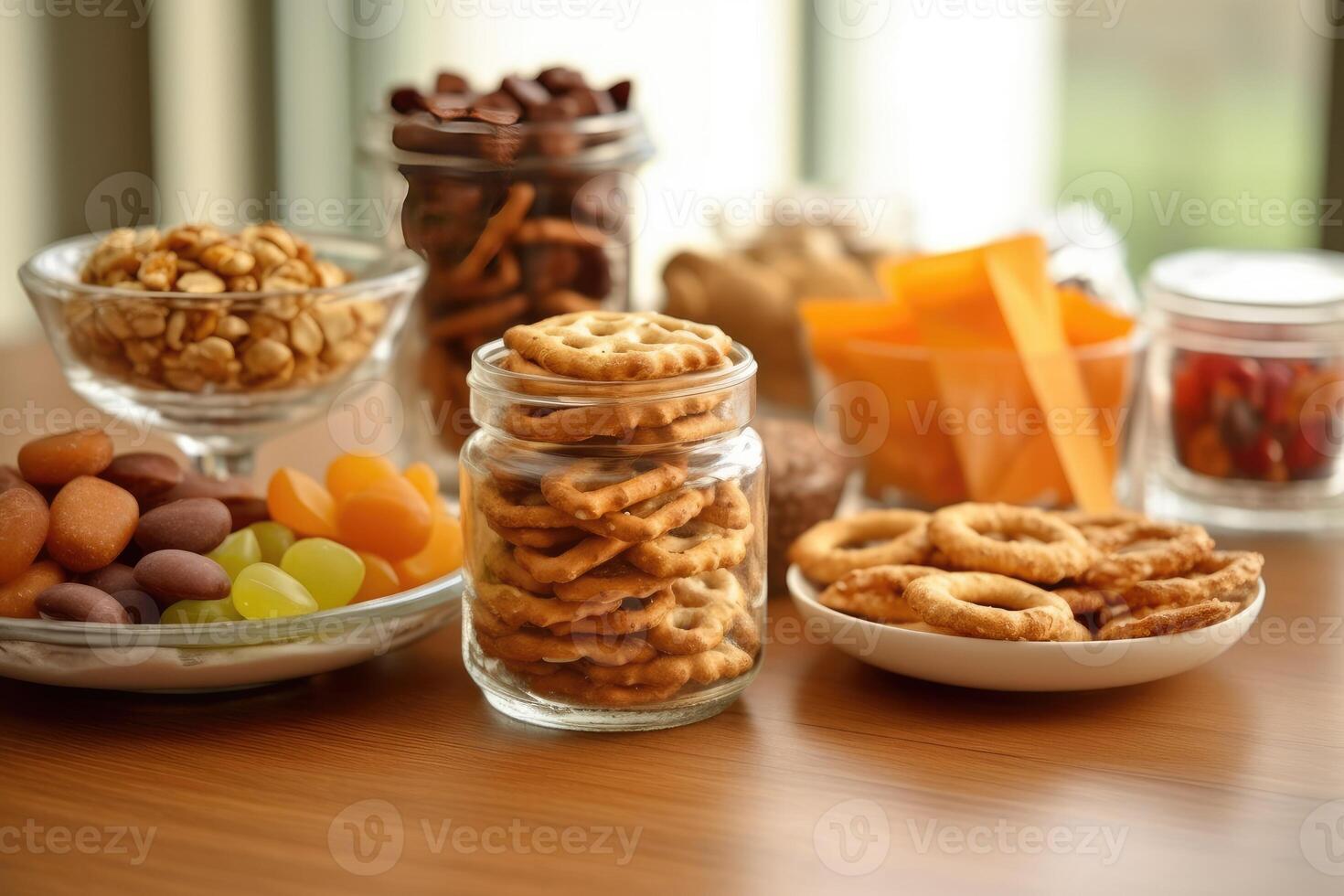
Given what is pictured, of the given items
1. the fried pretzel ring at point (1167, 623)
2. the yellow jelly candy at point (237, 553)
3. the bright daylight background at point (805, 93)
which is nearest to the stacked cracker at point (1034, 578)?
the fried pretzel ring at point (1167, 623)

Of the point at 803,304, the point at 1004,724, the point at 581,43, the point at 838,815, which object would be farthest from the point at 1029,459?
the point at 581,43

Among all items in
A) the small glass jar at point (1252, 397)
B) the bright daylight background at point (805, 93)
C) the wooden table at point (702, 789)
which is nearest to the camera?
the wooden table at point (702, 789)

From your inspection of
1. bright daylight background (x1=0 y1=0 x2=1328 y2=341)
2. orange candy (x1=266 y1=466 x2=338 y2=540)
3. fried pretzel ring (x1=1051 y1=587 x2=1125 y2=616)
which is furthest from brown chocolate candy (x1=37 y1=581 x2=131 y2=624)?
bright daylight background (x1=0 y1=0 x2=1328 y2=341)

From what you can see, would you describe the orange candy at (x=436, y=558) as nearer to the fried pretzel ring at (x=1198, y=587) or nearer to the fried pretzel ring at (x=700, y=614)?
the fried pretzel ring at (x=700, y=614)

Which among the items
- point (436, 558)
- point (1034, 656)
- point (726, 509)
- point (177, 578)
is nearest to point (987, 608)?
point (1034, 656)

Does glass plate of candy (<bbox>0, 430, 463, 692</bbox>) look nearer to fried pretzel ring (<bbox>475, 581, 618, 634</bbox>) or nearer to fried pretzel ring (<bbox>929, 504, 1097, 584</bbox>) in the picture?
fried pretzel ring (<bbox>475, 581, 618, 634</bbox>)

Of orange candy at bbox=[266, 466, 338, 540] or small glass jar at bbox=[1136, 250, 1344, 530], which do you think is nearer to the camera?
orange candy at bbox=[266, 466, 338, 540]

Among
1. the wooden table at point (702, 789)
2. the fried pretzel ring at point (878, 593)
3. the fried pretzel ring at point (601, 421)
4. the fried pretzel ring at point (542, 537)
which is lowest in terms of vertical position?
the wooden table at point (702, 789)
